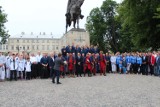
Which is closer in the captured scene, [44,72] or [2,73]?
[2,73]

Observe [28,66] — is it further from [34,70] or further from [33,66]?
[34,70]

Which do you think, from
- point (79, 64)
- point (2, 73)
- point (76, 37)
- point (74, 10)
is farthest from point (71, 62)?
point (74, 10)

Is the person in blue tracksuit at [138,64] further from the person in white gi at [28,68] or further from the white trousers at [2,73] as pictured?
the white trousers at [2,73]

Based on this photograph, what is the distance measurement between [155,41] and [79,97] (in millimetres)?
20834

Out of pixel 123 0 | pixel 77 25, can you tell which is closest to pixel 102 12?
pixel 123 0

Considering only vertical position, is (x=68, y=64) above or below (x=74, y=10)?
below

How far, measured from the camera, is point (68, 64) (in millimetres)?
19391

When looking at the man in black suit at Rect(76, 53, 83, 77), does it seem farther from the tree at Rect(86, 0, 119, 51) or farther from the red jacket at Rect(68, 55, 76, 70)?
the tree at Rect(86, 0, 119, 51)

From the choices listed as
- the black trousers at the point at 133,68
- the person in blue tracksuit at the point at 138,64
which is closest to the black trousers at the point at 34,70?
the black trousers at the point at 133,68

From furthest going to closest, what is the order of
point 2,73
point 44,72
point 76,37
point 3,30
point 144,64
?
point 3,30 < point 76,37 < point 144,64 < point 44,72 < point 2,73

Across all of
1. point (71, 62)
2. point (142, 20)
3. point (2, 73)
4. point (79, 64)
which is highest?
point (142, 20)

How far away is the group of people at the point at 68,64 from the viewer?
1866cm

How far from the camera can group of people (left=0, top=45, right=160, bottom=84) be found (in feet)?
61.2

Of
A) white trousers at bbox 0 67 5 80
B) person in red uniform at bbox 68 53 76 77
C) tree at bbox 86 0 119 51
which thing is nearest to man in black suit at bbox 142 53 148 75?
person in red uniform at bbox 68 53 76 77
